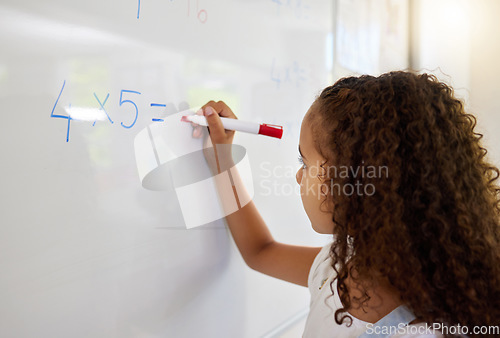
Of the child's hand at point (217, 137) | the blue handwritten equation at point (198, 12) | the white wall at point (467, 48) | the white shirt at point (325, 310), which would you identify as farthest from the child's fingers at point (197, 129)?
the white wall at point (467, 48)

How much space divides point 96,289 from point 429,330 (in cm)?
38

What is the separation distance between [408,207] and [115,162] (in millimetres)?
339

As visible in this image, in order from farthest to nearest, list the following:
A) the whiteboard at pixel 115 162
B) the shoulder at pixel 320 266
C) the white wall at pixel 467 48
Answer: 1. the white wall at pixel 467 48
2. the shoulder at pixel 320 266
3. the whiteboard at pixel 115 162

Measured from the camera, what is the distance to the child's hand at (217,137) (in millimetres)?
505

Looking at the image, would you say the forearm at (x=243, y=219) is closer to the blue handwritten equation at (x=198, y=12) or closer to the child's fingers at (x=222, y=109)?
the child's fingers at (x=222, y=109)

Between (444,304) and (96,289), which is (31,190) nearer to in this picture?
(96,289)

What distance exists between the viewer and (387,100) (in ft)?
1.48

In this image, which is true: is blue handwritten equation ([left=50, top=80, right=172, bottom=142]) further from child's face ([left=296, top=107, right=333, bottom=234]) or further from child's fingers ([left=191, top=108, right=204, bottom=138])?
child's face ([left=296, top=107, right=333, bottom=234])

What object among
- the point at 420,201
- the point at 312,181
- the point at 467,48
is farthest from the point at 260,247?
the point at 467,48

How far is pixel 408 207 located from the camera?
440 millimetres

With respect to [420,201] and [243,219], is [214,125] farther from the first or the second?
[420,201]

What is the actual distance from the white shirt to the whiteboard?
0.10 m

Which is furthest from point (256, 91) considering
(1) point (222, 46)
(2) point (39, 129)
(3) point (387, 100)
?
(2) point (39, 129)

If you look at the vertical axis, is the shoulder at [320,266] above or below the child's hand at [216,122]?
below
